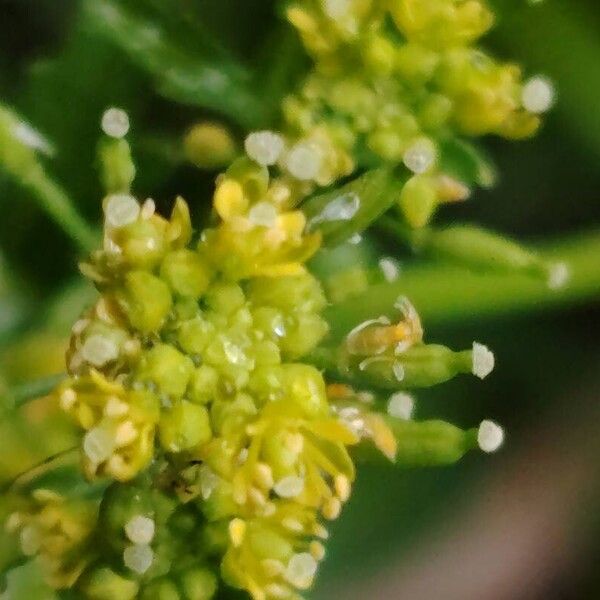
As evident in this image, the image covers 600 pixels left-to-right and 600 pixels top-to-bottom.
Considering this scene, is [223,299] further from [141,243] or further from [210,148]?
[210,148]

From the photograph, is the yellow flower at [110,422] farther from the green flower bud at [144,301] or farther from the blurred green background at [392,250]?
the blurred green background at [392,250]

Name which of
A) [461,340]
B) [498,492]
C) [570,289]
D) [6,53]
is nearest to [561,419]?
[498,492]

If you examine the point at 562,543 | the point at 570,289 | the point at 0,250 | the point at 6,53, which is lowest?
the point at 562,543

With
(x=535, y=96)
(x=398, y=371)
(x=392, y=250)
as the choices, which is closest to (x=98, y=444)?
(x=398, y=371)

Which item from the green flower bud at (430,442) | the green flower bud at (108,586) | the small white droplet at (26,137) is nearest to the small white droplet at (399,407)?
the green flower bud at (430,442)

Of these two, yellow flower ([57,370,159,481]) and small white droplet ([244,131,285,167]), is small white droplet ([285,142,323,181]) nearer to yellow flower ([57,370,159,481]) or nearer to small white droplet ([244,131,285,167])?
small white droplet ([244,131,285,167])

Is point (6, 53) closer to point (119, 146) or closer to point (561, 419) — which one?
point (119, 146)

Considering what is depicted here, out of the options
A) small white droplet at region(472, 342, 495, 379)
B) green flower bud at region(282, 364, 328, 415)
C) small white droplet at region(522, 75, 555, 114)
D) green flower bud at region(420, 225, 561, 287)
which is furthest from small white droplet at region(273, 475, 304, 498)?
small white droplet at region(522, 75, 555, 114)
